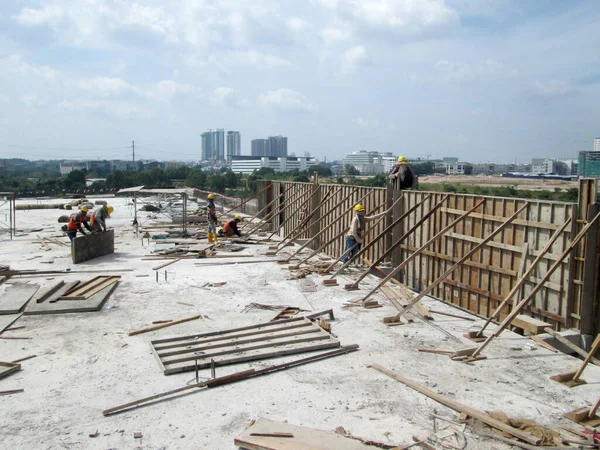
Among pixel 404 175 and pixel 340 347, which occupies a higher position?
pixel 404 175

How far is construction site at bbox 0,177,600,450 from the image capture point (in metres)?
5.58

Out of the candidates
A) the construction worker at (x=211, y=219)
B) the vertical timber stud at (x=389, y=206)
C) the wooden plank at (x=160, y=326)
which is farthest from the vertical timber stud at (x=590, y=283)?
the construction worker at (x=211, y=219)

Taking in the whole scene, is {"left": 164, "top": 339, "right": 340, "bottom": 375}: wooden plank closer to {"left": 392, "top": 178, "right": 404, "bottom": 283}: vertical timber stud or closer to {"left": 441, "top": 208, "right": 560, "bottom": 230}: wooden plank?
{"left": 441, "top": 208, "right": 560, "bottom": 230}: wooden plank

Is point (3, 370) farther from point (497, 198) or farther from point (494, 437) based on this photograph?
point (497, 198)

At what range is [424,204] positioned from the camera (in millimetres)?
12672

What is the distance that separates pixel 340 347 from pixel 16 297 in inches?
307

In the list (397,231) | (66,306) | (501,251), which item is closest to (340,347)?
(501,251)

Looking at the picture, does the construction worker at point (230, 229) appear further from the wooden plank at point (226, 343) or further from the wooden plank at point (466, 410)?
the wooden plank at point (466, 410)

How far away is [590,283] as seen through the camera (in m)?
8.07

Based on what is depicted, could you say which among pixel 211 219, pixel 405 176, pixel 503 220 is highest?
pixel 405 176

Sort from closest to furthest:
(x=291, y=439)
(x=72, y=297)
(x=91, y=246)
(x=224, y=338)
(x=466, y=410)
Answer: (x=291, y=439) → (x=466, y=410) → (x=224, y=338) → (x=72, y=297) → (x=91, y=246)

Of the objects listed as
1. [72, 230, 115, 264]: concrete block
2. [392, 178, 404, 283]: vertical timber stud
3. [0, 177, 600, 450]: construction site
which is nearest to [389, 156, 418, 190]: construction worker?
[0, 177, 600, 450]: construction site

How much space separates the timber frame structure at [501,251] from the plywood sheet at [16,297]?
27.7 feet

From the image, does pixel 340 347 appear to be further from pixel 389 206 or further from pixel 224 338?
pixel 389 206
